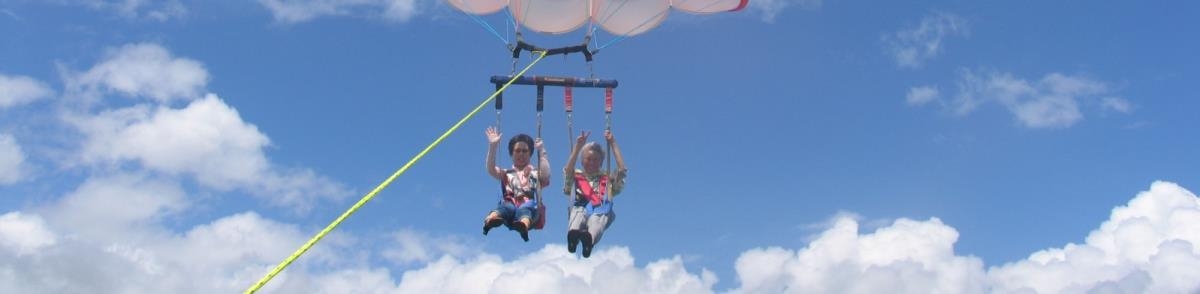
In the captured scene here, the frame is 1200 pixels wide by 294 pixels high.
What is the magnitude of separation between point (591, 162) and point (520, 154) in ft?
3.12

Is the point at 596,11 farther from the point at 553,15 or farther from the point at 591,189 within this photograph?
the point at 591,189

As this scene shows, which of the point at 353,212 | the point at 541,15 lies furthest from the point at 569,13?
the point at 353,212

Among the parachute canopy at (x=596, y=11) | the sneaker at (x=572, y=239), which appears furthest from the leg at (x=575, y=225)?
the parachute canopy at (x=596, y=11)

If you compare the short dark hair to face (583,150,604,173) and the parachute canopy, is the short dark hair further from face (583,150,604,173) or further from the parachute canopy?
the parachute canopy

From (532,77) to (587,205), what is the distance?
1.81 metres

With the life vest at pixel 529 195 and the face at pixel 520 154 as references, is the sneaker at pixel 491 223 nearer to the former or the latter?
the life vest at pixel 529 195

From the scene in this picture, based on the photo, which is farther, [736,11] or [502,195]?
[736,11]

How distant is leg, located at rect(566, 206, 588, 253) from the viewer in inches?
463

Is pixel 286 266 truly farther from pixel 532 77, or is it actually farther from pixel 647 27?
pixel 647 27

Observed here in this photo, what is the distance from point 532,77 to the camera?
13.0m

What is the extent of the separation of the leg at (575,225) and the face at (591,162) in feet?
1.74

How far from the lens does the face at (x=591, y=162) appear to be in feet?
41.3

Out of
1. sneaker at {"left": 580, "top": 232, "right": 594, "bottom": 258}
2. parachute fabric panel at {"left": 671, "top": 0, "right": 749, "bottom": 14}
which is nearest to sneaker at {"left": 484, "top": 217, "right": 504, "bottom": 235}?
sneaker at {"left": 580, "top": 232, "right": 594, "bottom": 258}

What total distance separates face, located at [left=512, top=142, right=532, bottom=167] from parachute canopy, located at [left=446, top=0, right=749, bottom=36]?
6.78 feet
